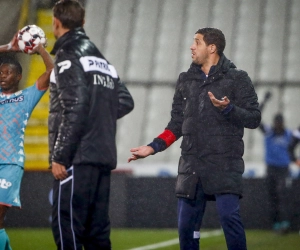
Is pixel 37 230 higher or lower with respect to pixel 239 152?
lower

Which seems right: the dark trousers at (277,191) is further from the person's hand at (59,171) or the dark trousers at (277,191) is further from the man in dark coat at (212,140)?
the person's hand at (59,171)

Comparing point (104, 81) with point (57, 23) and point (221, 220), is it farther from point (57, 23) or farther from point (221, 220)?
point (221, 220)

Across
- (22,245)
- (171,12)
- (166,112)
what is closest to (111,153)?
(22,245)

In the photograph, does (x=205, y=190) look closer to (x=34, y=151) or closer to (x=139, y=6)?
(x=34, y=151)

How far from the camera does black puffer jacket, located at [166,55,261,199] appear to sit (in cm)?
502

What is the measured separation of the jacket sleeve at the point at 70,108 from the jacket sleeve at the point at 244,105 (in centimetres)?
116

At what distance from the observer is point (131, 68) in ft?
54.2

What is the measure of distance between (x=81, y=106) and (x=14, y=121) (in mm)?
1325

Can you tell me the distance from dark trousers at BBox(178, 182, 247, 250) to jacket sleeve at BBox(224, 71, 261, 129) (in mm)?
527

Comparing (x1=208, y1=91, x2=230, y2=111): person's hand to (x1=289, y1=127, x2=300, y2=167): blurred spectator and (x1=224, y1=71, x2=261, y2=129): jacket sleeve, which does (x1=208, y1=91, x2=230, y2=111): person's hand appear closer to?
(x1=224, y1=71, x2=261, y2=129): jacket sleeve

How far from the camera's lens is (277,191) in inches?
422

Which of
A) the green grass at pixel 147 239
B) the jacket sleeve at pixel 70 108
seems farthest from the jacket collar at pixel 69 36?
the green grass at pixel 147 239

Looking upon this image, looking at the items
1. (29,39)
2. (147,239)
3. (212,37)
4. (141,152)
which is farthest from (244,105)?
(147,239)

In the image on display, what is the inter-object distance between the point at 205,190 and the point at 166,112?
427 inches
